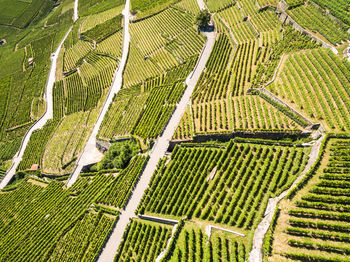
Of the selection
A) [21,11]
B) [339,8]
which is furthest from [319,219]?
[21,11]

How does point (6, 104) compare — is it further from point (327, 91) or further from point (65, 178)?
point (327, 91)

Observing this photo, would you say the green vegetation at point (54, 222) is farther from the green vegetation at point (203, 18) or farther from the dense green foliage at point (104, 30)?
the dense green foliage at point (104, 30)

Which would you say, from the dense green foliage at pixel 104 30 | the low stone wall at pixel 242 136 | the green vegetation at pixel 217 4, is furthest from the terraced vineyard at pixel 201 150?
the dense green foliage at pixel 104 30

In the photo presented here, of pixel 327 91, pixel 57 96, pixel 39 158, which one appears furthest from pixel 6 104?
pixel 327 91

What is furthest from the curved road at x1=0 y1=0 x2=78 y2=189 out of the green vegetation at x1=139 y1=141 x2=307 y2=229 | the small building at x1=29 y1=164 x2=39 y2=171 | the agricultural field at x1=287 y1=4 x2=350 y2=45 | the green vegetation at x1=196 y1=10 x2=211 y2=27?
the agricultural field at x1=287 y1=4 x2=350 y2=45

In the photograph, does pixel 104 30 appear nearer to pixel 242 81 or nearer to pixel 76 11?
pixel 76 11
